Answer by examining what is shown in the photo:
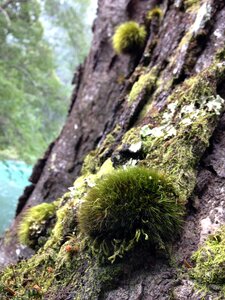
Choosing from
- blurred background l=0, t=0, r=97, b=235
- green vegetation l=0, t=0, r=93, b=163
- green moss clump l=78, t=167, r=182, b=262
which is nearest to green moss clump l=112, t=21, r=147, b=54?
green moss clump l=78, t=167, r=182, b=262

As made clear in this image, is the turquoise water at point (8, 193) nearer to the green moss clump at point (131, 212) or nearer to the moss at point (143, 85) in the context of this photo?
the moss at point (143, 85)

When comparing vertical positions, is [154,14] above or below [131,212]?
above

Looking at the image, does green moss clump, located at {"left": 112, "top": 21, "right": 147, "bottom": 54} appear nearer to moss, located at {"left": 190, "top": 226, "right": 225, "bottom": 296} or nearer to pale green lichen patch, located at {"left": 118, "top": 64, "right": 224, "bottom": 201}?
pale green lichen patch, located at {"left": 118, "top": 64, "right": 224, "bottom": 201}

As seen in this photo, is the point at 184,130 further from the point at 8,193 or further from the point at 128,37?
the point at 8,193

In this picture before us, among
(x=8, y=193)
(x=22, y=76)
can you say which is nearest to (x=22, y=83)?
(x=22, y=76)

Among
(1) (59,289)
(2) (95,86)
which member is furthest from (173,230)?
(2) (95,86)

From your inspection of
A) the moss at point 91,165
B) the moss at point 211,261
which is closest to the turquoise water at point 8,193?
the moss at point 91,165

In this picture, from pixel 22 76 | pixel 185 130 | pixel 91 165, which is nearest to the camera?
pixel 185 130
